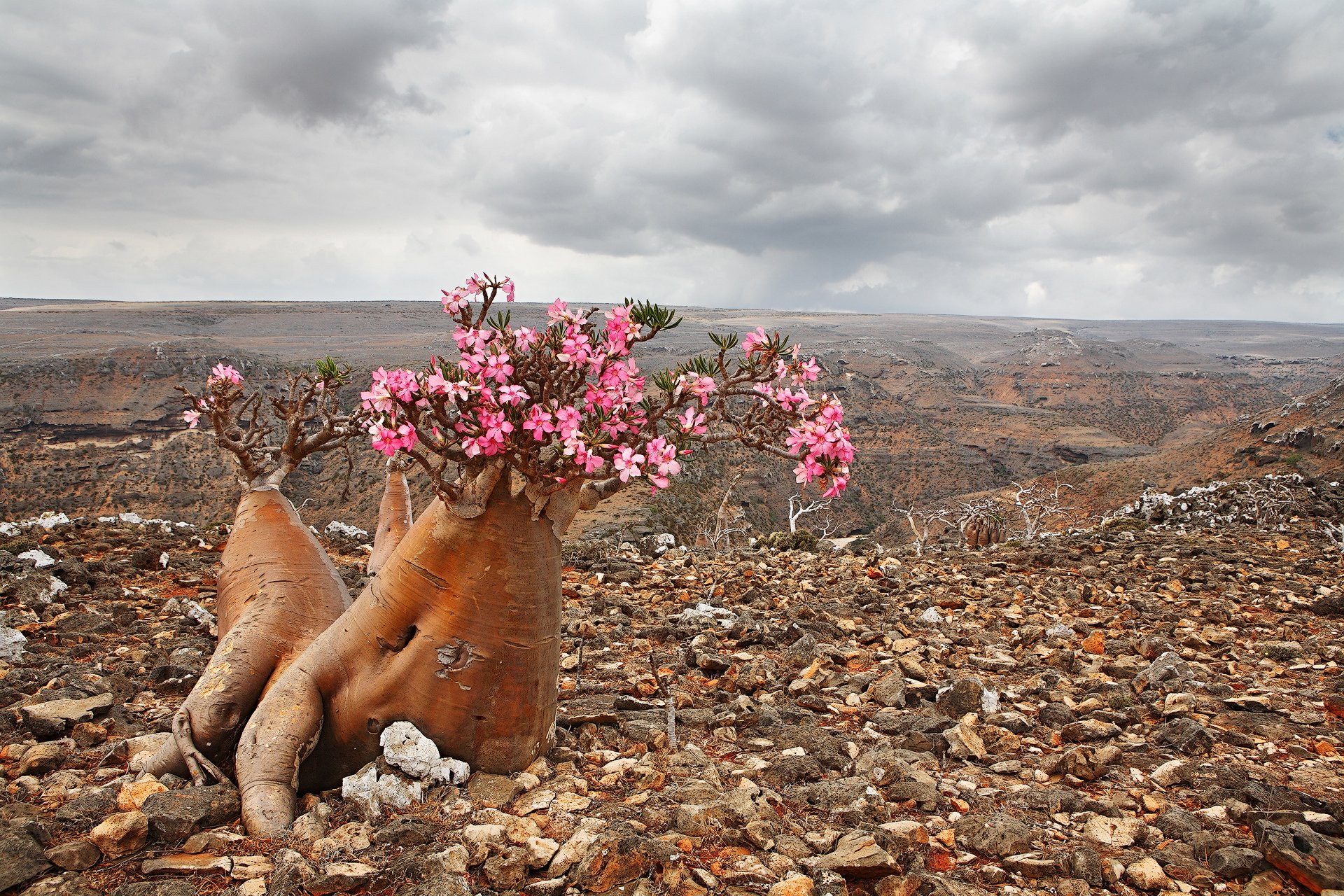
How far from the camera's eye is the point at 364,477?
3200cm

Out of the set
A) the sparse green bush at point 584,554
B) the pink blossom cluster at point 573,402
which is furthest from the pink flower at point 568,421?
the sparse green bush at point 584,554

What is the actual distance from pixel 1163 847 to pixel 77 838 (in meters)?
4.30

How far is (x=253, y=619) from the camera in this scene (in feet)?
15.0

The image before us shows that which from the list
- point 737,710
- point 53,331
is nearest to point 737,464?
point 737,710

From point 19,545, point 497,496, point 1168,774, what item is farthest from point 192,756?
point 19,545

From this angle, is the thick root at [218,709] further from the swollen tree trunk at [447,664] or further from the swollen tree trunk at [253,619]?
the swollen tree trunk at [447,664]

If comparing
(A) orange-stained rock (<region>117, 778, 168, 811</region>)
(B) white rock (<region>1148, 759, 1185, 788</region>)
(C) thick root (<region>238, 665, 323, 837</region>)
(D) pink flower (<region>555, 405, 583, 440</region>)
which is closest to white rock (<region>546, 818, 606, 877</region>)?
(C) thick root (<region>238, 665, 323, 837</region>)

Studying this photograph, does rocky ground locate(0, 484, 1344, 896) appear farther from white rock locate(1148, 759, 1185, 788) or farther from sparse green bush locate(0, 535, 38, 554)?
sparse green bush locate(0, 535, 38, 554)

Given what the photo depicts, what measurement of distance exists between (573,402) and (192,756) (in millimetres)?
2618

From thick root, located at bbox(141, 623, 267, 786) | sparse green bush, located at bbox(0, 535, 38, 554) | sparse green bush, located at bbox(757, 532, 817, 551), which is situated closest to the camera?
thick root, located at bbox(141, 623, 267, 786)

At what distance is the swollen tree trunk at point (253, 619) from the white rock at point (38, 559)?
3.13 m

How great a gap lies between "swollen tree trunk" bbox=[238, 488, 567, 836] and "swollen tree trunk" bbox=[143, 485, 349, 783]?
1.18ft

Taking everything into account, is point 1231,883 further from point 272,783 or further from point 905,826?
point 272,783

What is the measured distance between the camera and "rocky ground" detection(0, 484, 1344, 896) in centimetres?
278
